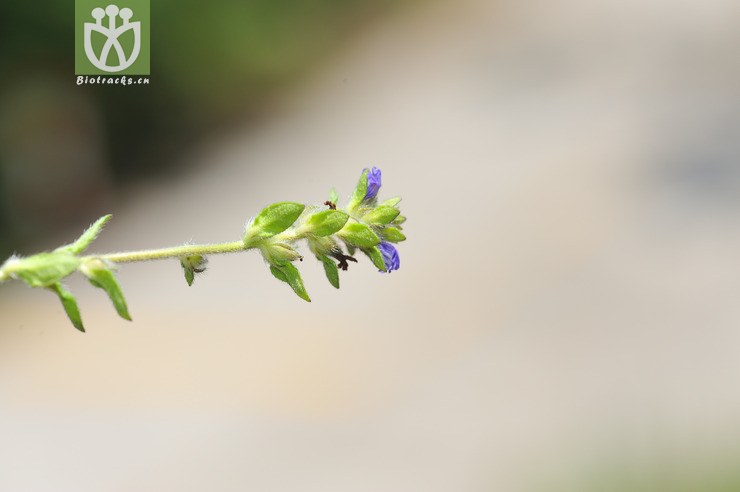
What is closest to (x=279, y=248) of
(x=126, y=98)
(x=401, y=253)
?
(x=401, y=253)

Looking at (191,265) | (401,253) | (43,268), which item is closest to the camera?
(43,268)

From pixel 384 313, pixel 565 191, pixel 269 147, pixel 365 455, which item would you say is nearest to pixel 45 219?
pixel 269 147

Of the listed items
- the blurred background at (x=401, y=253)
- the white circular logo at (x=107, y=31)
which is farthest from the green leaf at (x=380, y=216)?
the blurred background at (x=401, y=253)

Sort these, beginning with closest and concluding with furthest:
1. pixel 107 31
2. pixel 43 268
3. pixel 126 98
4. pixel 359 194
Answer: pixel 43 268, pixel 359 194, pixel 107 31, pixel 126 98

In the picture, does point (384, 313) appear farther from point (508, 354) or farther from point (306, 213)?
point (306, 213)

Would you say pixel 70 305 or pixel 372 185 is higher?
pixel 372 185

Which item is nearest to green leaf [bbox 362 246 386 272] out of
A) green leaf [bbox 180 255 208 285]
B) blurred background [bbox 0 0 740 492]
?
green leaf [bbox 180 255 208 285]

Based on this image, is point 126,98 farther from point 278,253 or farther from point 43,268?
point 43,268

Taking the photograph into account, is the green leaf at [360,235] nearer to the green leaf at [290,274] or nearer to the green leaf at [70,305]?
the green leaf at [290,274]
